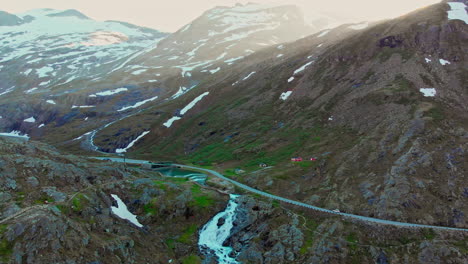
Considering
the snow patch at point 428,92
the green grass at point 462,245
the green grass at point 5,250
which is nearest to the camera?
the green grass at point 5,250

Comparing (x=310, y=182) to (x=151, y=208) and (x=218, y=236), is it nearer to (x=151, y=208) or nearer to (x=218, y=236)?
(x=218, y=236)

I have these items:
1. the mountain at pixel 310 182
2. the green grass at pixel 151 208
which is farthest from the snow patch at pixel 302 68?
the green grass at pixel 151 208

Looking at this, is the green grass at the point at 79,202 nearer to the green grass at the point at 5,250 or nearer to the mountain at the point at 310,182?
the mountain at the point at 310,182

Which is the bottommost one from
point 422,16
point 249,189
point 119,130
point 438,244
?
point 119,130

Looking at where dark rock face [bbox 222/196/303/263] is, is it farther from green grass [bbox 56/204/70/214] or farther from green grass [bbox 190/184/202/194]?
green grass [bbox 56/204/70/214]

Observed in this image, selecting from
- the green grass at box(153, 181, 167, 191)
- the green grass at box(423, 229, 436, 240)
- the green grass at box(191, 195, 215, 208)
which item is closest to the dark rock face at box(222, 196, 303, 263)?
the green grass at box(191, 195, 215, 208)

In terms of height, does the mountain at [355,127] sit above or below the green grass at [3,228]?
below

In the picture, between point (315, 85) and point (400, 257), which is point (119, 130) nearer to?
Result: point (315, 85)

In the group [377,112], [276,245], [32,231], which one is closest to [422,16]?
[377,112]
